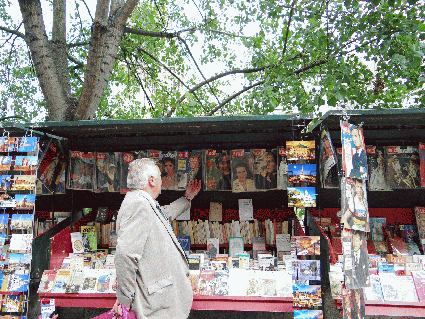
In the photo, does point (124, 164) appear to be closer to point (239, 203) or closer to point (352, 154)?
point (239, 203)

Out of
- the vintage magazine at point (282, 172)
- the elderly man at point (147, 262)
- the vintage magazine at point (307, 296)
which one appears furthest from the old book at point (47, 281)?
the vintage magazine at point (282, 172)

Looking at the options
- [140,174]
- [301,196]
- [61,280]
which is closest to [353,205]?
[301,196]

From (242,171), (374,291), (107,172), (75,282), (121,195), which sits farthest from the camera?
(121,195)

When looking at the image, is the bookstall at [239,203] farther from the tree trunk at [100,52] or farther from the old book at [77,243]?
the tree trunk at [100,52]

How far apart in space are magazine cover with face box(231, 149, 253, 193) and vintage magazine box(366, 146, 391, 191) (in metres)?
1.33

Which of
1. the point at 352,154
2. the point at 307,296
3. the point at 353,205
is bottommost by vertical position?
the point at 307,296

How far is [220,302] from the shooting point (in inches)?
130

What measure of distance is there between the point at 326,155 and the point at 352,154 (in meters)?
0.59

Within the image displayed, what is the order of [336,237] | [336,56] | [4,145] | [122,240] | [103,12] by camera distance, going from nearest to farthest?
[122,240]
[4,145]
[336,237]
[103,12]
[336,56]

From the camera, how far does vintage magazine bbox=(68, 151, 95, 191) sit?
169 inches

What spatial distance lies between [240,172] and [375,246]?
1806mm

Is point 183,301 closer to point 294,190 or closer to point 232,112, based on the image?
point 294,190

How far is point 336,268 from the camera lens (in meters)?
3.33

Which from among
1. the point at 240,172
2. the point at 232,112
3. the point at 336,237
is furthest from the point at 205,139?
the point at 232,112
